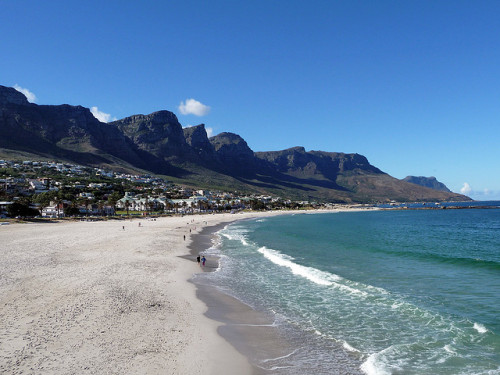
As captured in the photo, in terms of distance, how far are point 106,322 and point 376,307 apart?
14.1m

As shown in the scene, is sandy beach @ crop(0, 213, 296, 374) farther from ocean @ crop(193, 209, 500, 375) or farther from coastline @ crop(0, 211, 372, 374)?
ocean @ crop(193, 209, 500, 375)

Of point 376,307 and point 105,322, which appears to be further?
point 376,307

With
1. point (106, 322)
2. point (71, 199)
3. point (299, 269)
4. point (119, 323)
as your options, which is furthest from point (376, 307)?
point (71, 199)

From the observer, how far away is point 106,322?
1448 centimetres

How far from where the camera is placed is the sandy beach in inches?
428

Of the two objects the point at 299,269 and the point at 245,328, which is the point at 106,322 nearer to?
the point at 245,328

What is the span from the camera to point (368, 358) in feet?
39.7

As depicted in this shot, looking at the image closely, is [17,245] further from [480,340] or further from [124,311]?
[480,340]

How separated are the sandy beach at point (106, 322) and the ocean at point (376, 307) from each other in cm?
269

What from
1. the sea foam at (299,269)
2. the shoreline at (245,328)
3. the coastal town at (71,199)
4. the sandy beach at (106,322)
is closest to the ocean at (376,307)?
the sea foam at (299,269)

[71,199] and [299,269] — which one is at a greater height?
[299,269]

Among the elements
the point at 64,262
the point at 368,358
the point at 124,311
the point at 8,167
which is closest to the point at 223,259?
the point at 64,262

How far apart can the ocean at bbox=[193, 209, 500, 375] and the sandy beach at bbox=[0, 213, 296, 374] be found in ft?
8.82

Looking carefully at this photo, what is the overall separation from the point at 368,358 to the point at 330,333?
8.69 feet
